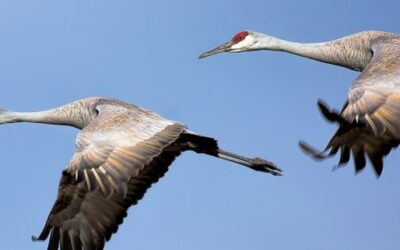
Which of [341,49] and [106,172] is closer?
[106,172]

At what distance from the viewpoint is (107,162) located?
13016 mm

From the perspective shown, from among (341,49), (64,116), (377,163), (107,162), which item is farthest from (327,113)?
(64,116)

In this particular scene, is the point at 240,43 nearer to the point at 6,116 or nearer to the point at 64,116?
the point at 64,116

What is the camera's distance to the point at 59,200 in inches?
561

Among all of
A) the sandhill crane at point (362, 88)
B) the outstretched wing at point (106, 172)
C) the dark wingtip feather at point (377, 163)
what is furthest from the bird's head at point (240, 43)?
the dark wingtip feather at point (377, 163)

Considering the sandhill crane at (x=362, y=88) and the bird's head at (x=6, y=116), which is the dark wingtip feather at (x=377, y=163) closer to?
the sandhill crane at (x=362, y=88)

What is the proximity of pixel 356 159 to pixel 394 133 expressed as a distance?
1323mm

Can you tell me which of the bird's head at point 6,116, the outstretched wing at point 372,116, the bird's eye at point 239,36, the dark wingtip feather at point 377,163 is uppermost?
→ the bird's eye at point 239,36

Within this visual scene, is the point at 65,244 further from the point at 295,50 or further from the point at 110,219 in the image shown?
the point at 295,50

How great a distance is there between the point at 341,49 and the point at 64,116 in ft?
12.2

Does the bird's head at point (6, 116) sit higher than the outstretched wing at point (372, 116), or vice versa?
the outstretched wing at point (372, 116)

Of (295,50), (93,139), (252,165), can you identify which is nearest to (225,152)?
(252,165)

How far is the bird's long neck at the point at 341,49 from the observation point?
16.0 meters

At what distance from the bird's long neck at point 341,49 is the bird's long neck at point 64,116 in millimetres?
2968
